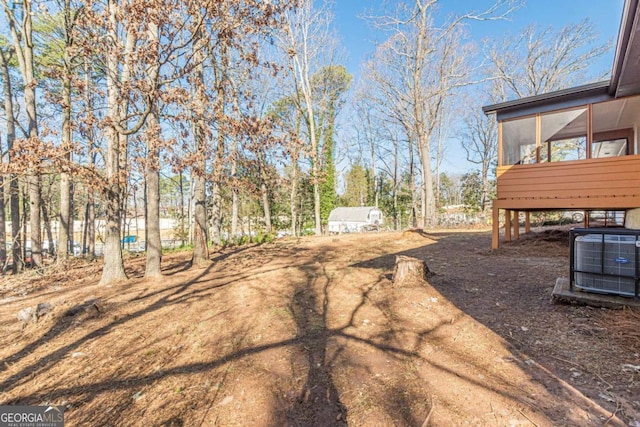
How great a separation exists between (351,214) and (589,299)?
22.2m

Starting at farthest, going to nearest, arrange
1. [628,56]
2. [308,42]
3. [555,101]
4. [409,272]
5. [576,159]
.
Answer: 1. [308,42]
2. [576,159]
3. [555,101]
4. [409,272]
5. [628,56]

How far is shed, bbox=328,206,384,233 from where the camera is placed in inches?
953

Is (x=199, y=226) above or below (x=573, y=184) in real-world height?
below

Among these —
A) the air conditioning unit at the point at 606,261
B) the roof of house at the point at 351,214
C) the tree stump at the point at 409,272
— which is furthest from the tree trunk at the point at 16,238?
the roof of house at the point at 351,214

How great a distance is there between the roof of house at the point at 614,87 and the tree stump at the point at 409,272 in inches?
Result: 147

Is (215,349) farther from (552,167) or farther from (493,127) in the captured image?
(493,127)

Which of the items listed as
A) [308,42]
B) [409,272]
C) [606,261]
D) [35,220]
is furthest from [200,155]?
[308,42]

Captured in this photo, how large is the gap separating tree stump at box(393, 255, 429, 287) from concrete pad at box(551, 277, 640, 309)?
1.57 meters

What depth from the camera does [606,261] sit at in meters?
2.97

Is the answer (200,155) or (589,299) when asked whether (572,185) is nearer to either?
(589,299)

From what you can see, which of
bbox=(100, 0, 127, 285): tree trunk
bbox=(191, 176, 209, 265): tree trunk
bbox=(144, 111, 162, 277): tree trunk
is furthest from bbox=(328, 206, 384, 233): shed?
bbox=(100, 0, 127, 285): tree trunk

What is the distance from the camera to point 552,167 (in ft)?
20.4

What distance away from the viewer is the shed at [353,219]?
24.2m

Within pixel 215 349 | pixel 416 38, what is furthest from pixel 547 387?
pixel 416 38
